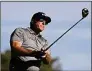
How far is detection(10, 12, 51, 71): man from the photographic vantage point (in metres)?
10.0

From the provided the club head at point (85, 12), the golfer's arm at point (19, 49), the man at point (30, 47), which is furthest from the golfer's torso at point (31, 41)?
the club head at point (85, 12)

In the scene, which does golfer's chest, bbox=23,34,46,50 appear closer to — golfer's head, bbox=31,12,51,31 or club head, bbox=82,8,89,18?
golfer's head, bbox=31,12,51,31

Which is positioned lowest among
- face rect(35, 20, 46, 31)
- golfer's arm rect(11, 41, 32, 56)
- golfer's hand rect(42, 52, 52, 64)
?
golfer's hand rect(42, 52, 52, 64)

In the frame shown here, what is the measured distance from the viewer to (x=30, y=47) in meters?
10.2

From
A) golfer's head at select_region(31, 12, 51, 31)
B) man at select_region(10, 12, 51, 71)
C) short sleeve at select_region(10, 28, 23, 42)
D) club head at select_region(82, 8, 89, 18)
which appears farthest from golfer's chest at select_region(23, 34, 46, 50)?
club head at select_region(82, 8, 89, 18)

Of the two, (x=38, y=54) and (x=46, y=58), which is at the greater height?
(x=38, y=54)

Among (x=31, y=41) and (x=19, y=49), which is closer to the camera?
(x=19, y=49)

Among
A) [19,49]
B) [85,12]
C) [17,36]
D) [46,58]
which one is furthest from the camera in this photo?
[85,12]

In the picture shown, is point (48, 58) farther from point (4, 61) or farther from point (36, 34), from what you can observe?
point (4, 61)

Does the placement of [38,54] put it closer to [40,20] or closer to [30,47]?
[30,47]

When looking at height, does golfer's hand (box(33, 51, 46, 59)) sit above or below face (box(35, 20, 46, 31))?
below

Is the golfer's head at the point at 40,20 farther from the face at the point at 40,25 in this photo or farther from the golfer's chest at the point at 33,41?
the golfer's chest at the point at 33,41

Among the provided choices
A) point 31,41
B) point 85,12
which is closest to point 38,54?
point 31,41

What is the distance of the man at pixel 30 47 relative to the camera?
10041 mm
